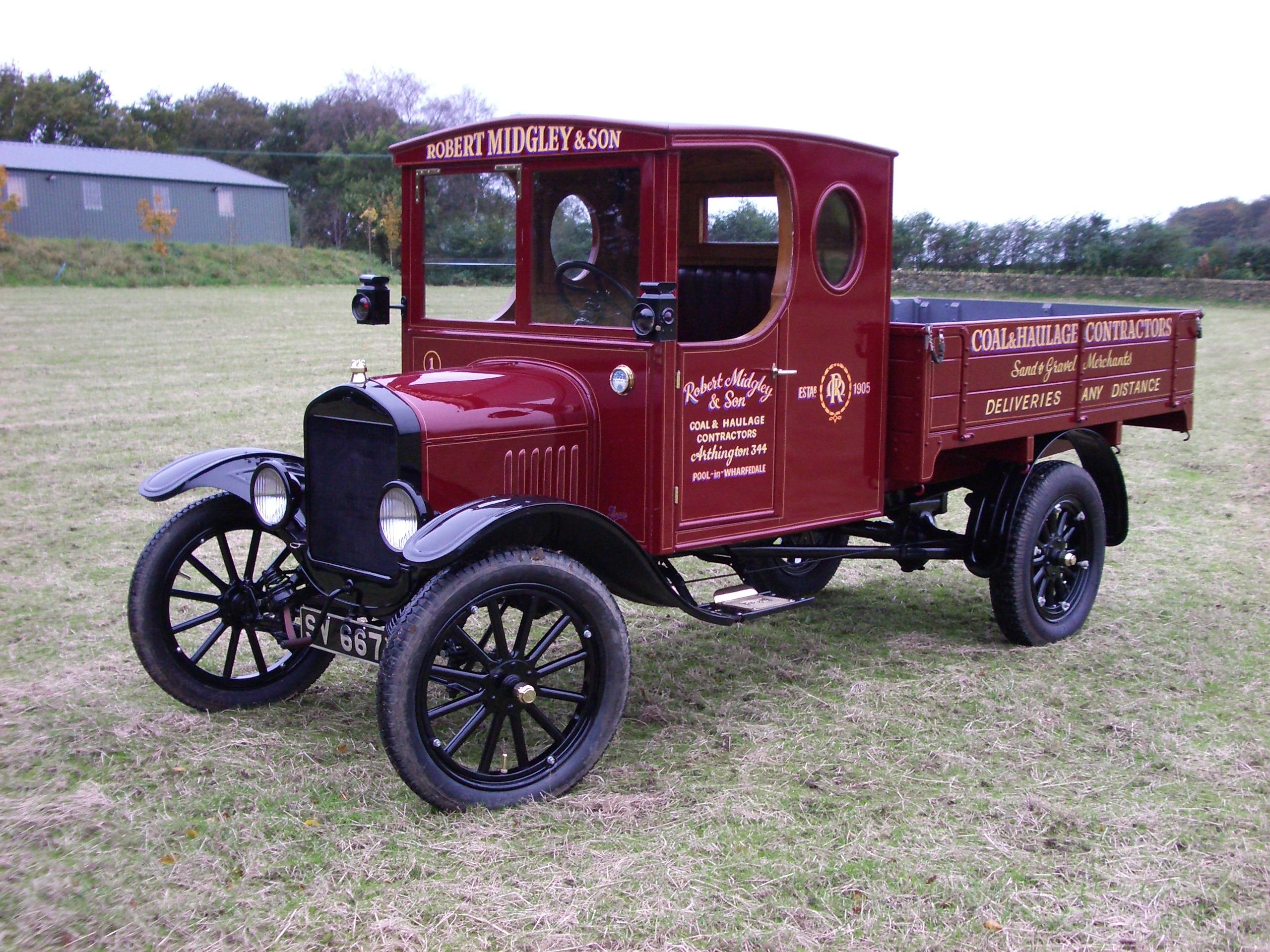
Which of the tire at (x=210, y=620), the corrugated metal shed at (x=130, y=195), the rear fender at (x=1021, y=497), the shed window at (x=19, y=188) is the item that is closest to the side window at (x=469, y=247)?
the tire at (x=210, y=620)

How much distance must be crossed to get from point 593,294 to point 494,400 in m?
0.62

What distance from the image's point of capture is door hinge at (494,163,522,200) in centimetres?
479

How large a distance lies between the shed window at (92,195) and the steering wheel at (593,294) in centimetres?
4572

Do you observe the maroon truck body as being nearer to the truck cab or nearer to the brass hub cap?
the truck cab

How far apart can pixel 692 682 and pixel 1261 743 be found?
2.27 meters

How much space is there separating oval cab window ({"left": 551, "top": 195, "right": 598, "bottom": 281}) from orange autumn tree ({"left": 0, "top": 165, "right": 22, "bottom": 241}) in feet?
123

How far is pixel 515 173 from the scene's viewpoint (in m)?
4.81

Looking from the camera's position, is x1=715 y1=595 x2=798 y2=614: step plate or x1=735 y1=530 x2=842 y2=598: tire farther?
x1=735 y1=530 x2=842 y2=598: tire

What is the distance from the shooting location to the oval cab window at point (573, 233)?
15.2 ft

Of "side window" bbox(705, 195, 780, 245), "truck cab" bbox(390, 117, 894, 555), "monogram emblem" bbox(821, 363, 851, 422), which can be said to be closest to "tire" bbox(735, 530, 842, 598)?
"truck cab" bbox(390, 117, 894, 555)

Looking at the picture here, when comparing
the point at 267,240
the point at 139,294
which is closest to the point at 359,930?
the point at 139,294

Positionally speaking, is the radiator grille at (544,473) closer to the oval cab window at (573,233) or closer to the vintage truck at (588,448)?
the vintage truck at (588,448)

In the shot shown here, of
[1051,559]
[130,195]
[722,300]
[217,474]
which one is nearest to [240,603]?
[217,474]

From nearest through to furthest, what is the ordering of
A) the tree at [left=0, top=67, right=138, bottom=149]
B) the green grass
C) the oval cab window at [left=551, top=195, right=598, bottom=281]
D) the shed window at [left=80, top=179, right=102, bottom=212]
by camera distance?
the oval cab window at [left=551, top=195, right=598, bottom=281], the green grass, the shed window at [left=80, top=179, right=102, bottom=212], the tree at [left=0, top=67, right=138, bottom=149]
